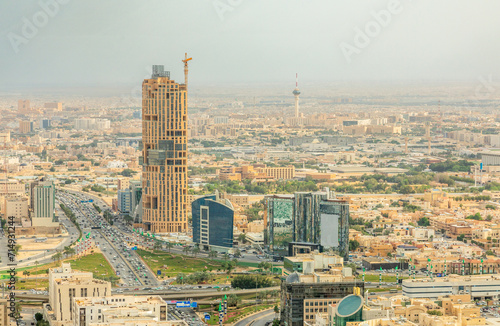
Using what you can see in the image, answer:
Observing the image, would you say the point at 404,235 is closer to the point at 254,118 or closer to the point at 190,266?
the point at 190,266

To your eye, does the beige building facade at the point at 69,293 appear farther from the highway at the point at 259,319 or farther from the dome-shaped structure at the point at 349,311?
the dome-shaped structure at the point at 349,311

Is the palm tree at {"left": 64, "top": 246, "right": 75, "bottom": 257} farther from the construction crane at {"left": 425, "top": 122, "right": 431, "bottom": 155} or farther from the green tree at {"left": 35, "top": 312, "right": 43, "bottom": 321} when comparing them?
the construction crane at {"left": 425, "top": 122, "right": 431, "bottom": 155}

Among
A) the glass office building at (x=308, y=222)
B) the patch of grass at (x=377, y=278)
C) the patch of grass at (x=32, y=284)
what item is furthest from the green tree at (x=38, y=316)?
the glass office building at (x=308, y=222)

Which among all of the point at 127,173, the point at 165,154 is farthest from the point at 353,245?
the point at 127,173

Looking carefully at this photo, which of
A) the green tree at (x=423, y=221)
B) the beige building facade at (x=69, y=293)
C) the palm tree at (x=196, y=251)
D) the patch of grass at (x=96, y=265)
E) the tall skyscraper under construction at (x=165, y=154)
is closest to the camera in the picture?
the beige building facade at (x=69, y=293)

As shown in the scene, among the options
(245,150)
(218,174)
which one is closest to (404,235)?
(218,174)

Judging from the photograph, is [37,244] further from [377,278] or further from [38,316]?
[377,278]

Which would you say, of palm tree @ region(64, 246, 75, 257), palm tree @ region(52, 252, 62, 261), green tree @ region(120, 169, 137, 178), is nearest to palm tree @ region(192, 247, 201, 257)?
palm tree @ region(64, 246, 75, 257)
